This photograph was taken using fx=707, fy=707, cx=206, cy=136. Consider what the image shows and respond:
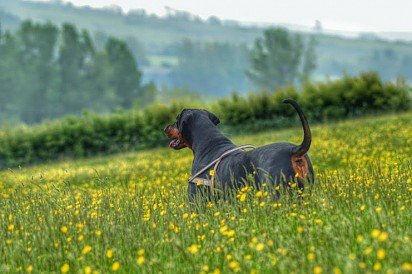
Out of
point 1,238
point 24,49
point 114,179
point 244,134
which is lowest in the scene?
point 24,49

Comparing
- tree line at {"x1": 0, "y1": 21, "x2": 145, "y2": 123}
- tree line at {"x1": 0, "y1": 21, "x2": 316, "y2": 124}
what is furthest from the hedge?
tree line at {"x1": 0, "y1": 21, "x2": 145, "y2": 123}

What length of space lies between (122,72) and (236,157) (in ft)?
380

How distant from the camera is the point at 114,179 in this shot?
19.8 m

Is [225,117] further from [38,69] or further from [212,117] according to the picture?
[38,69]

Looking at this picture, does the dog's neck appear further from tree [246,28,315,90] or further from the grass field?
tree [246,28,315,90]

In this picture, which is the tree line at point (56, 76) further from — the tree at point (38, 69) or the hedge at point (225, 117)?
the hedge at point (225, 117)

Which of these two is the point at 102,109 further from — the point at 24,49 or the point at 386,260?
the point at 386,260

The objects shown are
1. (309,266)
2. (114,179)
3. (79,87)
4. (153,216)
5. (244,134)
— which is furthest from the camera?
(79,87)

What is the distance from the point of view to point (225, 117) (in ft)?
126

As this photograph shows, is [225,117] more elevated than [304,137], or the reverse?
[304,137]

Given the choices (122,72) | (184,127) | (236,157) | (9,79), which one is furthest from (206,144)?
(9,79)

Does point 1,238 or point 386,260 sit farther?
point 1,238

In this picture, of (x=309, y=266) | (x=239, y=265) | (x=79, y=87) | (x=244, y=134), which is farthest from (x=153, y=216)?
(x=79, y=87)

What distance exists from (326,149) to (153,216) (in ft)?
40.5
